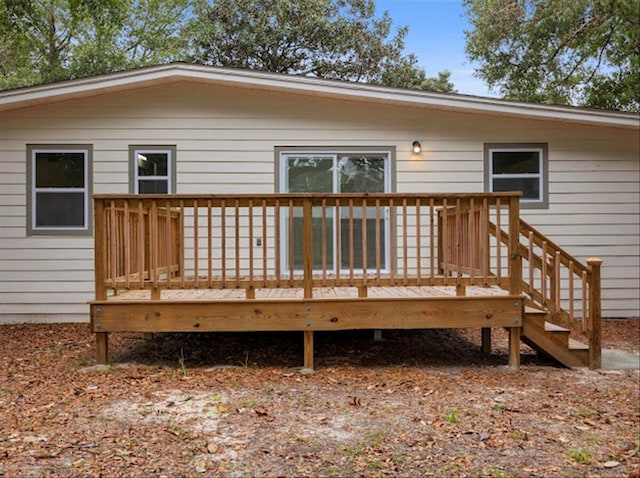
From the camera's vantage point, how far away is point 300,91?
6617 mm

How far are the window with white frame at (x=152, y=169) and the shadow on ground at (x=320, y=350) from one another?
77.6 inches

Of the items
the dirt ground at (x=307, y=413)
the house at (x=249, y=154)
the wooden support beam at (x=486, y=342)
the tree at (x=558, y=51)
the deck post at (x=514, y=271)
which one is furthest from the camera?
the tree at (x=558, y=51)

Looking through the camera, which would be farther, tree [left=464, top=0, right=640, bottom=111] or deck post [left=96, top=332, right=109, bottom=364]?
tree [left=464, top=0, right=640, bottom=111]

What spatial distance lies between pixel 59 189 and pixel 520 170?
6.27m

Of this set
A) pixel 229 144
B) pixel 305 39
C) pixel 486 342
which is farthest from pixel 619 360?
pixel 305 39

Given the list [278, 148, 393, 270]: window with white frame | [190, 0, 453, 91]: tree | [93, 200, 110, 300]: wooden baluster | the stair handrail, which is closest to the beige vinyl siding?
[278, 148, 393, 270]: window with white frame

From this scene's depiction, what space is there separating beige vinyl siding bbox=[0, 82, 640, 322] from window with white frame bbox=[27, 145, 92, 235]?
0.35 feet

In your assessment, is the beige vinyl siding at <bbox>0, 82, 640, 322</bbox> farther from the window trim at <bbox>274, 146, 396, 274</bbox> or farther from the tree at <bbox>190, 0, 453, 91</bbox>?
the tree at <bbox>190, 0, 453, 91</bbox>

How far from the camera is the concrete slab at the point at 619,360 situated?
486cm

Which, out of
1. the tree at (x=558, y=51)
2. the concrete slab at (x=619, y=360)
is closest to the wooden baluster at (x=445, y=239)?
the concrete slab at (x=619, y=360)

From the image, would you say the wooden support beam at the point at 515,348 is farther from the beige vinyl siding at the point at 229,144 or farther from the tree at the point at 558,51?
the tree at the point at 558,51

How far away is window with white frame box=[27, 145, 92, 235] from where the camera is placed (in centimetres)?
675

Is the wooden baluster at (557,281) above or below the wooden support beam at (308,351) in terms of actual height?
above

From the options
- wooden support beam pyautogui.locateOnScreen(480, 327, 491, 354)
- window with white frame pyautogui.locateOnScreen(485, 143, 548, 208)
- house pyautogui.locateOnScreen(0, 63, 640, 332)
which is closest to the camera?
wooden support beam pyautogui.locateOnScreen(480, 327, 491, 354)
